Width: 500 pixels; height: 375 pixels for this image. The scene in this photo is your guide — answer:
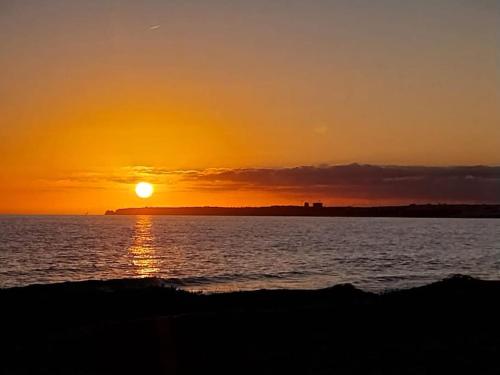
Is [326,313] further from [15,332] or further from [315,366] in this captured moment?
[15,332]

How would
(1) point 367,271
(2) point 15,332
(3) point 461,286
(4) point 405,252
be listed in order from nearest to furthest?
(2) point 15,332 < (3) point 461,286 < (1) point 367,271 < (4) point 405,252

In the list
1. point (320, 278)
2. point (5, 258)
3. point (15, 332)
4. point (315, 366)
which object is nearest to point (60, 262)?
point (5, 258)

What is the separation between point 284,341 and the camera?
16.9 meters

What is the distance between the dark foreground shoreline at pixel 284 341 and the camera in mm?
14625

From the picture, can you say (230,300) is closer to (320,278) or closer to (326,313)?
(326,313)

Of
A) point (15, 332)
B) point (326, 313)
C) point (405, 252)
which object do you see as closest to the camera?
point (326, 313)

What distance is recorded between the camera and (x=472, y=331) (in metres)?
18.2

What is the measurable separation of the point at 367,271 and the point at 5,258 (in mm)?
41912

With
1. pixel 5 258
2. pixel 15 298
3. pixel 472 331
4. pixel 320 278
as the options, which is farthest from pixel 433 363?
pixel 5 258

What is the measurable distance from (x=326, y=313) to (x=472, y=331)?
14.9 ft

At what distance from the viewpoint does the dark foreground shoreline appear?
14625 mm

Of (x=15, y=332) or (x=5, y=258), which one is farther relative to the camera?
(x=5, y=258)

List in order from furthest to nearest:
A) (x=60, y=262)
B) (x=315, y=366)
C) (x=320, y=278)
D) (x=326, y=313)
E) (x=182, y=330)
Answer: (x=60, y=262)
(x=320, y=278)
(x=326, y=313)
(x=182, y=330)
(x=315, y=366)

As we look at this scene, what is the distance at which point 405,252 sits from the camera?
85.9 meters
